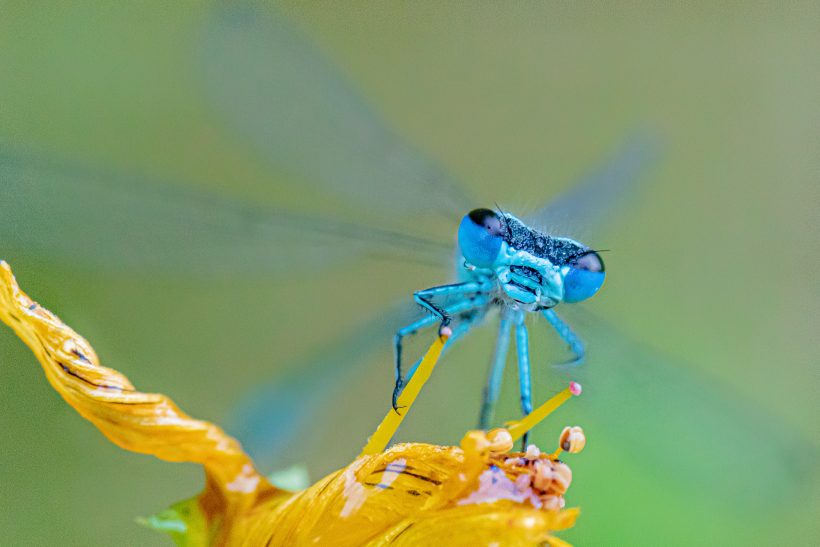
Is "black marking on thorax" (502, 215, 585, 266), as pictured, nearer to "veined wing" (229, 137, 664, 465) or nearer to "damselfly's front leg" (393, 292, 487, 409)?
"damselfly's front leg" (393, 292, 487, 409)

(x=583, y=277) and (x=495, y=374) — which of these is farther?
(x=495, y=374)

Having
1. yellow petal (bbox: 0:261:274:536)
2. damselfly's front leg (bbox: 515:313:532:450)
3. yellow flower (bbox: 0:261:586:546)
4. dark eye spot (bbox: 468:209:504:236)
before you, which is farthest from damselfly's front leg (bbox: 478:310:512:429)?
yellow petal (bbox: 0:261:274:536)

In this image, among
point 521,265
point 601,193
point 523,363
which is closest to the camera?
point 521,265

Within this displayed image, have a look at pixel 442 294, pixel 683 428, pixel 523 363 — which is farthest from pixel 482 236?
pixel 683 428

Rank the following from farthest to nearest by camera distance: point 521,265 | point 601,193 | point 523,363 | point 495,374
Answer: point 601,193 < point 495,374 < point 523,363 < point 521,265

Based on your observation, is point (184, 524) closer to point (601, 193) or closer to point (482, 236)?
point (482, 236)

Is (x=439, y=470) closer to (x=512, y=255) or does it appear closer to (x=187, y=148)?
(x=512, y=255)

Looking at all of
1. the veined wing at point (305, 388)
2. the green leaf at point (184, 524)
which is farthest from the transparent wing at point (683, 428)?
the green leaf at point (184, 524)

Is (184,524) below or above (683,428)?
below
